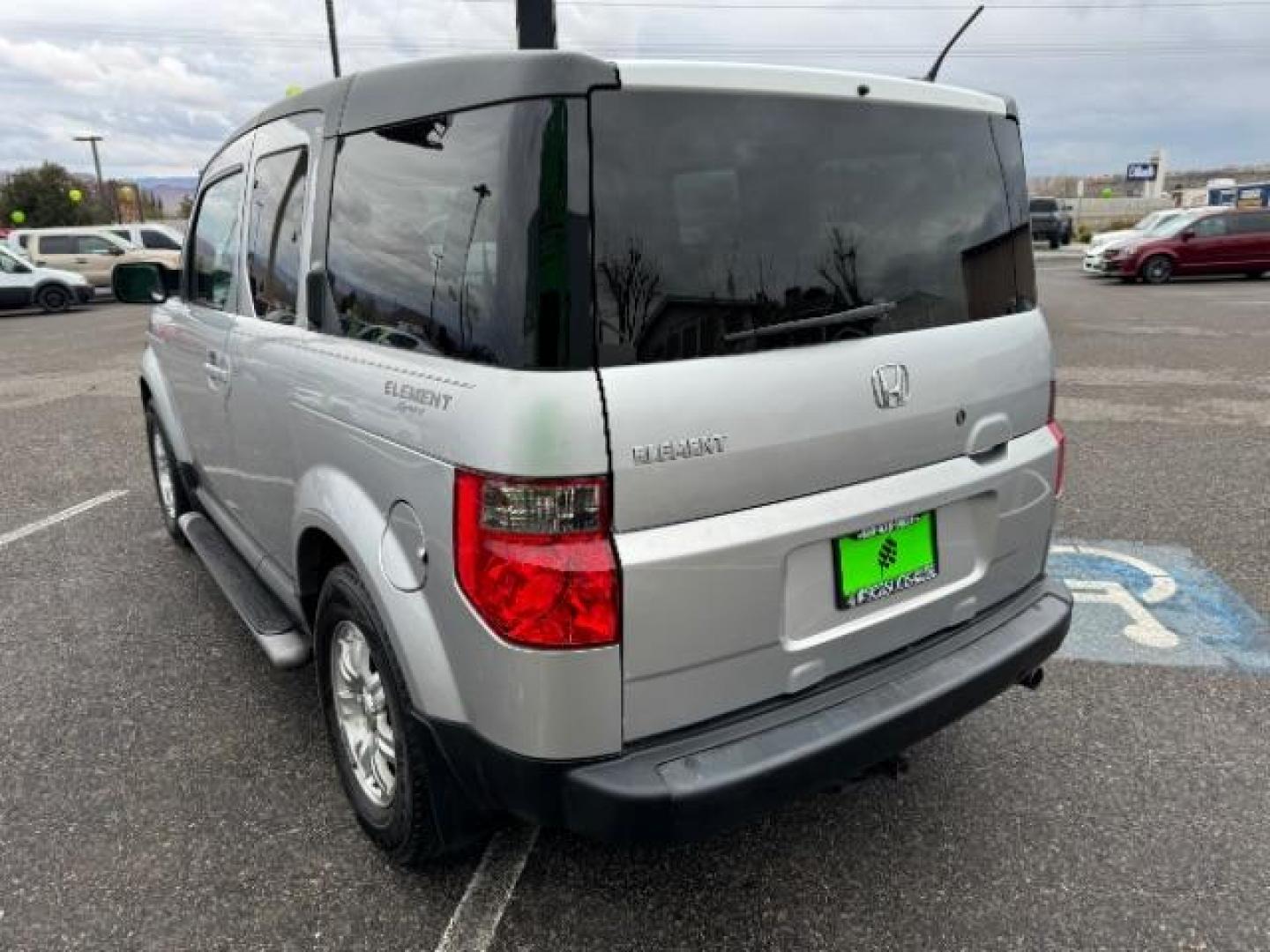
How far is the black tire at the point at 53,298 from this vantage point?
2112 cm

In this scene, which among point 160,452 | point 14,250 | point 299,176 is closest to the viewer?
point 299,176

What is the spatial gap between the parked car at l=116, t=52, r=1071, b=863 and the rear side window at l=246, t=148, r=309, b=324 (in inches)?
3.1

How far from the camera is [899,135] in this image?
2.23m

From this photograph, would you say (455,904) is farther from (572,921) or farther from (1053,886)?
(1053,886)

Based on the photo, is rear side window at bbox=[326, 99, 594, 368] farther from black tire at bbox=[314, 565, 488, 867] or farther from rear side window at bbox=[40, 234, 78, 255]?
rear side window at bbox=[40, 234, 78, 255]

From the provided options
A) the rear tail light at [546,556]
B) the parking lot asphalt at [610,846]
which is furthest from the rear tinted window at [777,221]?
the parking lot asphalt at [610,846]

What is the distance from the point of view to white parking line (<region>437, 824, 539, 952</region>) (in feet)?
7.24

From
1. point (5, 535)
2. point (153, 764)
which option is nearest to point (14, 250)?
point (5, 535)

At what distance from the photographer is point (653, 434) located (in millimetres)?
1781

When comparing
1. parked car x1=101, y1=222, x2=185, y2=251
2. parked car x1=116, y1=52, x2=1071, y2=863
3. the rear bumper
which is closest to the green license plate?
parked car x1=116, y1=52, x2=1071, y2=863

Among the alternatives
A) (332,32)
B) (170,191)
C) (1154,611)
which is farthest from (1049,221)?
(170,191)

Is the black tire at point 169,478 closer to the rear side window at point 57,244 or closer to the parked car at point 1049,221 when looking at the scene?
the rear side window at point 57,244

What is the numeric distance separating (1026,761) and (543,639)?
1895 mm

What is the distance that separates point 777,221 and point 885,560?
82 cm
